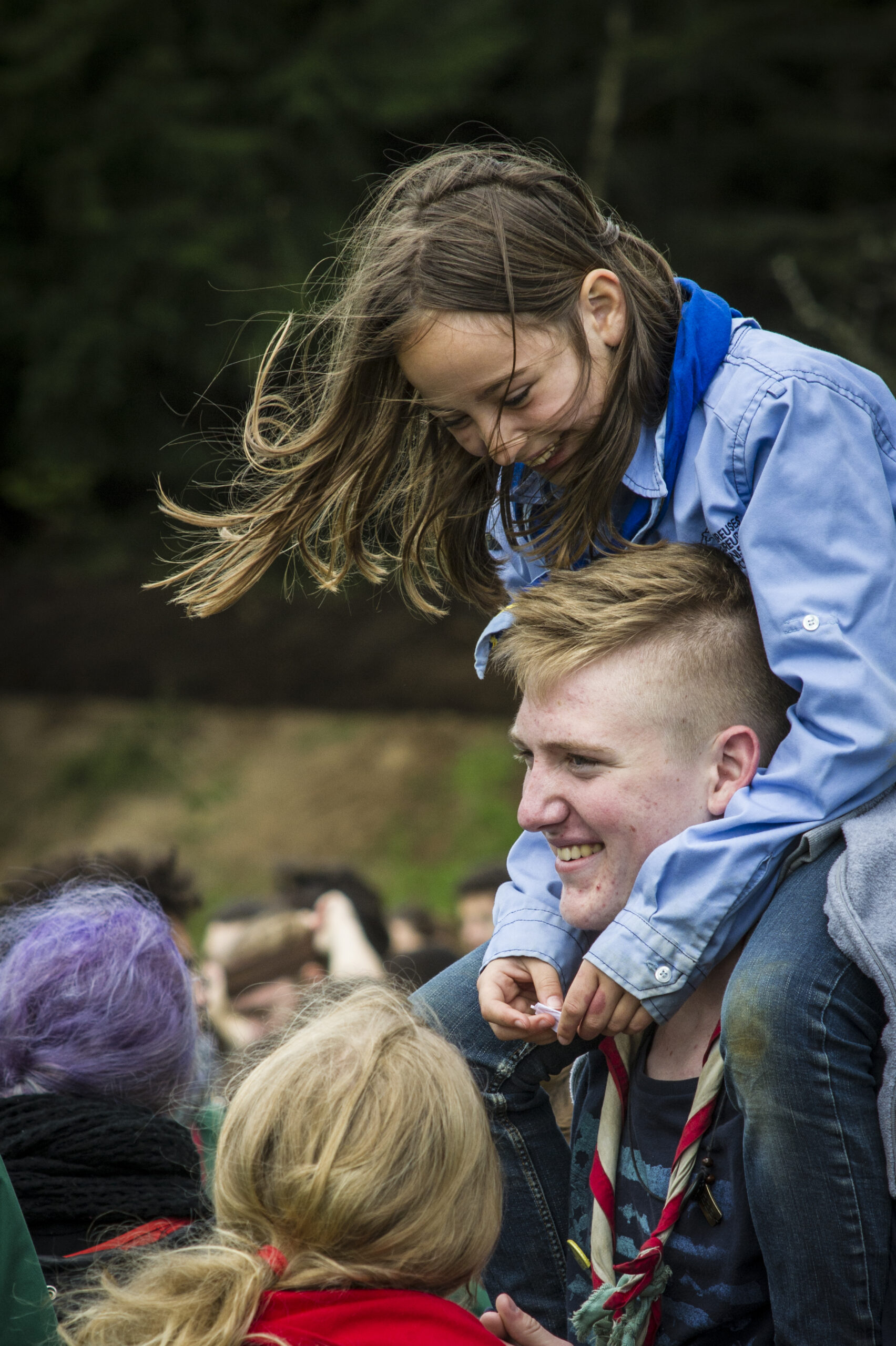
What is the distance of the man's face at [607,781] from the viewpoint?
1810 millimetres

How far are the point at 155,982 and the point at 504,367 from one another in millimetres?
1229

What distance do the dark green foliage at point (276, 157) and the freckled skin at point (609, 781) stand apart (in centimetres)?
715

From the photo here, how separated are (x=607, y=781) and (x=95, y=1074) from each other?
104 centimetres

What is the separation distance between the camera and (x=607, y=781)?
5.96 feet

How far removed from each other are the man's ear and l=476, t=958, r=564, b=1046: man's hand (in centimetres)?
38

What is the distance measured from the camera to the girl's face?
206cm

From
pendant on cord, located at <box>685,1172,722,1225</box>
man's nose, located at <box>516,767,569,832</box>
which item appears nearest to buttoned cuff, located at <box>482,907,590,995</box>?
man's nose, located at <box>516,767,569,832</box>

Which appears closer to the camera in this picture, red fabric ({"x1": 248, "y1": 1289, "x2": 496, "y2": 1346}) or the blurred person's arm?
red fabric ({"x1": 248, "y1": 1289, "x2": 496, "y2": 1346})

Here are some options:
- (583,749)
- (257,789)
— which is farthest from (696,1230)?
(257,789)

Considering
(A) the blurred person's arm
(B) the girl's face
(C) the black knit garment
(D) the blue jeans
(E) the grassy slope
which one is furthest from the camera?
(E) the grassy slope

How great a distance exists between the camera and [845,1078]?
158cm

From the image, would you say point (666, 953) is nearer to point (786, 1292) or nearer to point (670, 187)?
point (786, 1292)

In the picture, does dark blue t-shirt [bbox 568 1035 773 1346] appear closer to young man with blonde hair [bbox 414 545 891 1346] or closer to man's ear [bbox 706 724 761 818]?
young man with blonde hair [bbox 414 545 891 1346]

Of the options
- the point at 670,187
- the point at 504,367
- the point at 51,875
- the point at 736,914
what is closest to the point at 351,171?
the point at 670,187
